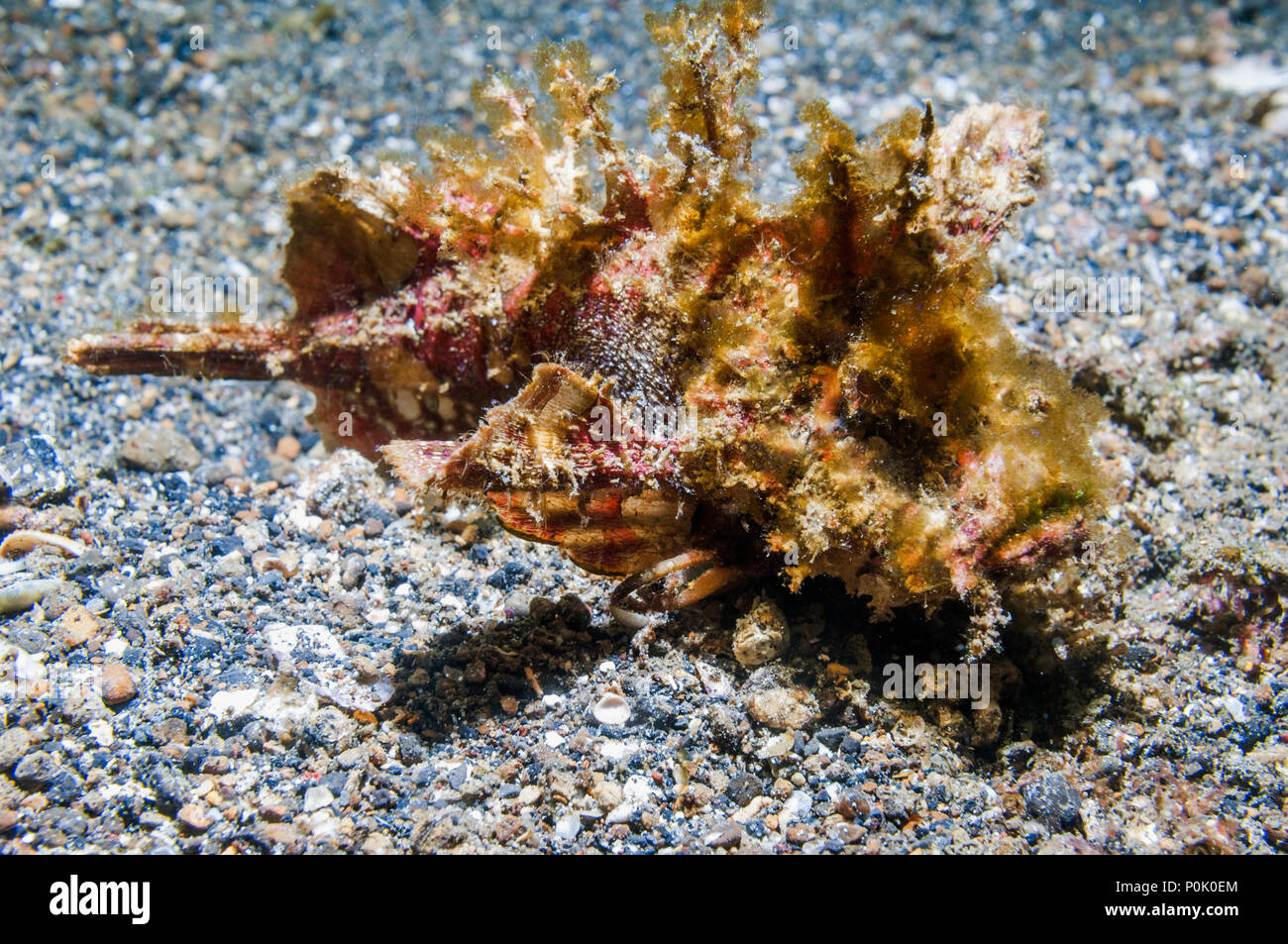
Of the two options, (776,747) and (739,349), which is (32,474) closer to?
(739,349)

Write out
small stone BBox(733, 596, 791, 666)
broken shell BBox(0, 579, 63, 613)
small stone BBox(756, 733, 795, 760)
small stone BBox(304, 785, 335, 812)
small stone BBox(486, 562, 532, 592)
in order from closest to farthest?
small stone BBox(304, 785, 335, 812) < small stone BBox(756, 733, 795, 760) < small stone BBox(733, 596, 791, 666) < broken shell BBox(0, 579, 63, 613) < small stone BBox(486, 562, 532, 592)

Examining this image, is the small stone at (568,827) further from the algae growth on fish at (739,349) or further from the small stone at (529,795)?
the algae growth on fish at (739,349)

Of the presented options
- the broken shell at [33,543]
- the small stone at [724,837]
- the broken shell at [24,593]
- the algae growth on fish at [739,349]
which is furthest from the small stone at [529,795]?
the broken shell at [33,543]

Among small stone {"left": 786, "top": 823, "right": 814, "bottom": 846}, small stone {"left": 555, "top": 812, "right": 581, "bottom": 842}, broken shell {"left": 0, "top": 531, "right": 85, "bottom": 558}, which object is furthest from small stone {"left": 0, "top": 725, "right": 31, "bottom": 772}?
small stone {"left": 786, "top": 823, "right": 814, "bottom": 846}

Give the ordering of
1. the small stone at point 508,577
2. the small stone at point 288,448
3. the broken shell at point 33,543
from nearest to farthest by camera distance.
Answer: the broken shell at point 33,543, the small stone at point 508,577, the small stone at point 288,448

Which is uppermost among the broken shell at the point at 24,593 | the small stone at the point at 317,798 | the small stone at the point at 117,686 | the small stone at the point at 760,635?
the broken shell at the point at 24,593

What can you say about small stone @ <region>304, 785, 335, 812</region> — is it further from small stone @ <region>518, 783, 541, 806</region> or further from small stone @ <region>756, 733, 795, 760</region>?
small stone @ <region>756, 733, 795, 760</region>
